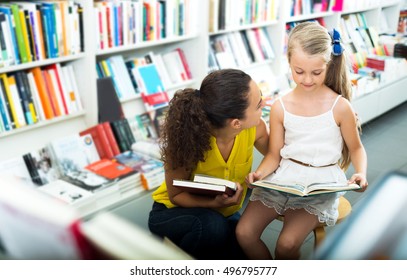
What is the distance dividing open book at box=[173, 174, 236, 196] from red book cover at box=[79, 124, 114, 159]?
133 centimetres

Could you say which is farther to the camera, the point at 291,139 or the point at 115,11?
the point at 115,11

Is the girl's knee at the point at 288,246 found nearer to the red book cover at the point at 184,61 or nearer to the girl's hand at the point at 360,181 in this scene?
the girl's hand at the point at 360,181

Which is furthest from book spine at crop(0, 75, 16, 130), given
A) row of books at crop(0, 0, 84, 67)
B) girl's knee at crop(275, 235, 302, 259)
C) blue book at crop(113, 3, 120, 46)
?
girl's knee at crop(275, 235, 302, 259)

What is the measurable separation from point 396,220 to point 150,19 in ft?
8.49

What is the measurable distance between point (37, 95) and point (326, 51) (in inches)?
60.1

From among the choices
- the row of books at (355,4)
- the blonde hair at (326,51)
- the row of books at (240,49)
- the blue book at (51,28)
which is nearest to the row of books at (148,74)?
the row of books at (240,49)

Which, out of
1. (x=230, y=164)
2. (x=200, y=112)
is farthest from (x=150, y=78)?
(x=200, y=112)

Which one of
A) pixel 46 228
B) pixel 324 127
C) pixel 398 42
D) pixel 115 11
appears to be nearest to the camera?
pixel 46 228

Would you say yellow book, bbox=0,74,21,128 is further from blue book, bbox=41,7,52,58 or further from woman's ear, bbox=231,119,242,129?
woman's ear, bbox=231,119,242,129

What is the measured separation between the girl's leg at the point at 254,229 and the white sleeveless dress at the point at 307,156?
0.12 ft

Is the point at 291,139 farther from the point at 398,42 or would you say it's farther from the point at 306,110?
the point at 398,42

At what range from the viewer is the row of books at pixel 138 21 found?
9.19 ft

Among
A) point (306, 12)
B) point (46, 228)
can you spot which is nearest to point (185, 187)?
point (46, 228)
